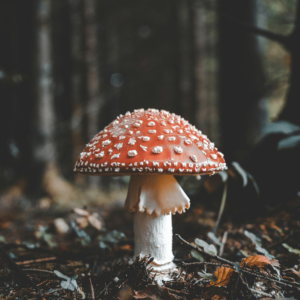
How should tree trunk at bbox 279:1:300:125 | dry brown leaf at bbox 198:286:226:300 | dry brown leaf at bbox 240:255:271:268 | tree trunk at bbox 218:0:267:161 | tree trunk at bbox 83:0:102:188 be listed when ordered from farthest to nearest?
1. tree trunk at bbox 83:0:102:188
2. tree trunk at bbox 218:0:267:161
3. tree trunk at bbox 279:1:300:125
4. dry brown leaf at bbox 240:255:271:268
5. dry brown leaf at bbox 198:286:226:300

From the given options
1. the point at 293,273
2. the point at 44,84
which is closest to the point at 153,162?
the point at 293,273

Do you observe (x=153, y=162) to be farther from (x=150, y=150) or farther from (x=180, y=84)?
(x=180, y=84)

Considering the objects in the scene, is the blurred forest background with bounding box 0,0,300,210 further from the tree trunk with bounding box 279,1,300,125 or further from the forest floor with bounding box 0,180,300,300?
the forest floor with bounding box 0,180,300,300

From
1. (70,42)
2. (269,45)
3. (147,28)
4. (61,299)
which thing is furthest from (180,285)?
(147,28)

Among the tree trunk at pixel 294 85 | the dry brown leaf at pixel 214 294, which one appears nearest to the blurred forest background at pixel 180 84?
the tree trunk at pixel 294 85

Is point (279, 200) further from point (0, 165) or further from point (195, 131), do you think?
point (0, 165)

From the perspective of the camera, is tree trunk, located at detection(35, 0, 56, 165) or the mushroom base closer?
the mushroom base

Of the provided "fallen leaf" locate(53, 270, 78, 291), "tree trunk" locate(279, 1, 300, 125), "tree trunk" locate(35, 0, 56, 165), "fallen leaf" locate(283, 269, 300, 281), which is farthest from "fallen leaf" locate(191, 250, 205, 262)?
"tree trunk" locate(35, 0, 56, 165)
